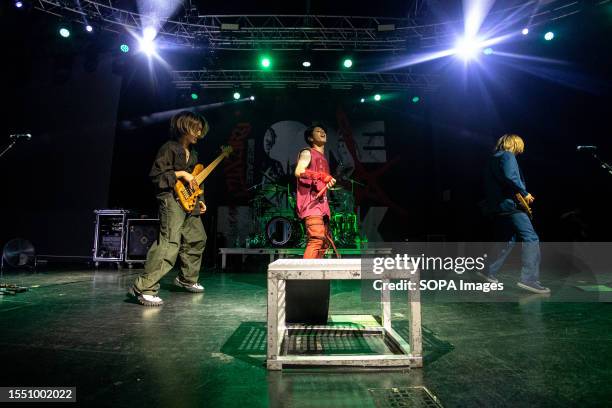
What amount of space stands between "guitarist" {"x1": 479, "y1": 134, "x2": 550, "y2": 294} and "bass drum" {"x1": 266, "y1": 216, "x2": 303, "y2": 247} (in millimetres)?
4476

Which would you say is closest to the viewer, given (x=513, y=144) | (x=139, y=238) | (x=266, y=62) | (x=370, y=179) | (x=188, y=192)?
(x=188, y=192)

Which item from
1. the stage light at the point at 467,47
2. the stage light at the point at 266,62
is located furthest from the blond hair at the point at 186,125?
the stage light at the point at 467,47

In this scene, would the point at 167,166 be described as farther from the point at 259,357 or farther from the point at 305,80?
the point at 305,80

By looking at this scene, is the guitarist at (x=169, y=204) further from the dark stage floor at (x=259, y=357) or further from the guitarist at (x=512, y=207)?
the guitarist at (x=512, y=207)

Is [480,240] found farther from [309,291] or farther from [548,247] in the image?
[309,291]

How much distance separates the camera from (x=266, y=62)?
880 centimetres

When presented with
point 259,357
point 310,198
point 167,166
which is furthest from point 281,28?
point 259,357

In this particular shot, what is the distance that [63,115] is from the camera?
851 cm

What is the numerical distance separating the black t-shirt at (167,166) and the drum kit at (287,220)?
4.07 m

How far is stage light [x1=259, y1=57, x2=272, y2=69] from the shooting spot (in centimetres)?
869

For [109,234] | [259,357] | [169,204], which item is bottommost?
[259,357]

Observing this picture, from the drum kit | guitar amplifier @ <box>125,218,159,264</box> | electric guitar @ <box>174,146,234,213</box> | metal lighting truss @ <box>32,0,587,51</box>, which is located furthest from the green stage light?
electric guitar @ <box>174,146,234,213</box>

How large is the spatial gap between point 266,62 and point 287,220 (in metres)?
4.18

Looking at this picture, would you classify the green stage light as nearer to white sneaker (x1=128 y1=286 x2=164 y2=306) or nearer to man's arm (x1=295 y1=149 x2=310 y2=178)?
man's arm (x1=295 y1=149 x2=310 y2=178)
